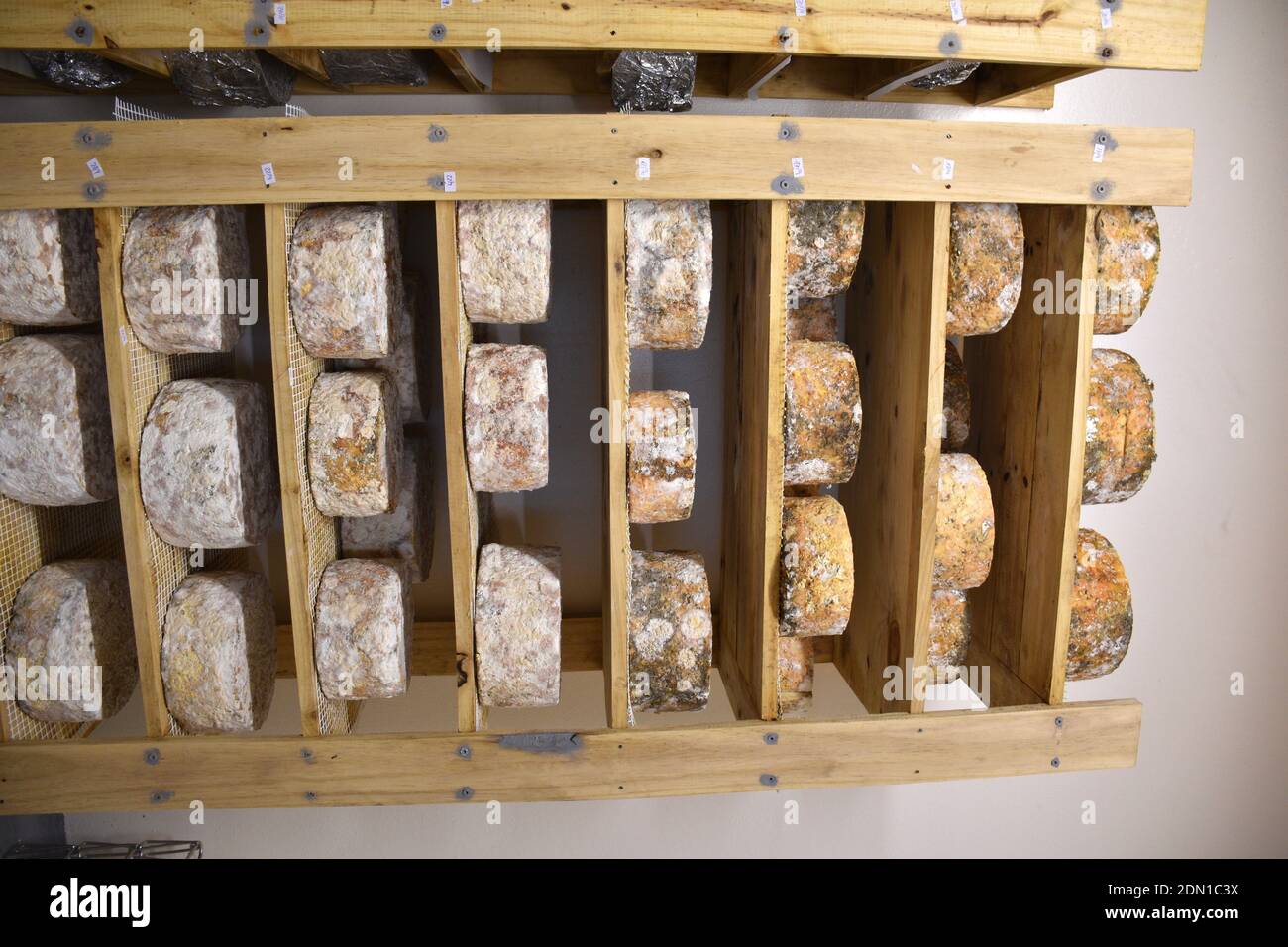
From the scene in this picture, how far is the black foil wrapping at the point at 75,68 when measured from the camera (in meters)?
1.59

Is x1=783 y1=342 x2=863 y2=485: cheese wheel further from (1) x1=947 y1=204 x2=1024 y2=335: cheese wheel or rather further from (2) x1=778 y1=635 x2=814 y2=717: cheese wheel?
(2) x1=778 y1=635 x2=814 y2=717: cheese wheel

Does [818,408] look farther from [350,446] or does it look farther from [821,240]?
[350,446]

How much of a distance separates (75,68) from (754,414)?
1335 millimetres

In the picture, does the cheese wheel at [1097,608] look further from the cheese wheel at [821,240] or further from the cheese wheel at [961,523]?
the cheese wheel at [821,240]

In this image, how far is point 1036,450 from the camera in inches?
68.4

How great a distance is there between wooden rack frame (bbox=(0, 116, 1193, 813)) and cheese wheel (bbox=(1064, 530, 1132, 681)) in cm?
7

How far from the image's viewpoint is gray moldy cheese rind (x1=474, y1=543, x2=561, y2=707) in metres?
1.62

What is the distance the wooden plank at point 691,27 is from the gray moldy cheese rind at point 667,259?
0.82 feet

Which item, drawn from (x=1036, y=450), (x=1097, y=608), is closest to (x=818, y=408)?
(x=1036, y=450)

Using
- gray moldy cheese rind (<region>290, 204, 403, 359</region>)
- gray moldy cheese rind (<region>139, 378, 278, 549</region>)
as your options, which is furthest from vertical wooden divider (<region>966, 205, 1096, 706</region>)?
gray moldy cheese rind (<region>139, 378, 278, 549</region>)

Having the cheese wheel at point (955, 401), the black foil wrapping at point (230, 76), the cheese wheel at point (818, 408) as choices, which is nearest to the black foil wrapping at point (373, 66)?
the black foil wrapping at point (230, 76)

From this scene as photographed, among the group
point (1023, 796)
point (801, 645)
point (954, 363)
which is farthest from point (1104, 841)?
point (954, 363)

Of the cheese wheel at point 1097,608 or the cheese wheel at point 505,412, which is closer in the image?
the cheese wheel at point 505,412

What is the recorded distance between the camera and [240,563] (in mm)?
1972
